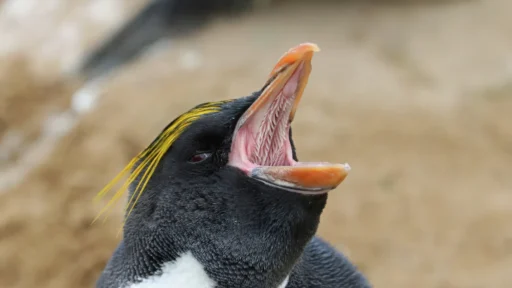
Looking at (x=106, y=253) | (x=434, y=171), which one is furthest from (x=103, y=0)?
(x=434, y=171)

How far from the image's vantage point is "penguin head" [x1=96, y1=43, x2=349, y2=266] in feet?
3.88

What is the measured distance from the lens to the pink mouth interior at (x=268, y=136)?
123 cm

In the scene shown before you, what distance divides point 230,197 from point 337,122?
2211 millimetres

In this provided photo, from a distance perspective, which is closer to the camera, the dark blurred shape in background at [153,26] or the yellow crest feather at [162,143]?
the yellow crest feather at [162,143]

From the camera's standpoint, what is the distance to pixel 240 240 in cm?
122

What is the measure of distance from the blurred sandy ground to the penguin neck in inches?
54.7

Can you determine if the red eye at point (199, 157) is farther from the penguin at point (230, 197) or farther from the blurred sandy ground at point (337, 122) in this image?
the blurred sandy ground at point (337, 122)

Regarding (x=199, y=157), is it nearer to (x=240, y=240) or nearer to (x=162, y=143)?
(x=162, y=143)

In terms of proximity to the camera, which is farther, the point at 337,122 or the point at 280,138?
the point at 337,122

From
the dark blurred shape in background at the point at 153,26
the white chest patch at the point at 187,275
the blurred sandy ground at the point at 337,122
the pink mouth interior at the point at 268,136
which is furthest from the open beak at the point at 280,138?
the dark blurred shape in background at the point at 153,26

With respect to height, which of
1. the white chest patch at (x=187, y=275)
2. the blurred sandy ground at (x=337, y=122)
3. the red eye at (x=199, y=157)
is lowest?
the blurred sandy ground at (x=337, y=122)

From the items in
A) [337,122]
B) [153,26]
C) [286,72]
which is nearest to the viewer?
[286,72]

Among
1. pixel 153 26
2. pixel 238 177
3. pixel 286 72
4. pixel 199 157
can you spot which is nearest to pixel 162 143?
pixel 199 157

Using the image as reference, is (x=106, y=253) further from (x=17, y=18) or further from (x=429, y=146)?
(x=17, y=18)
